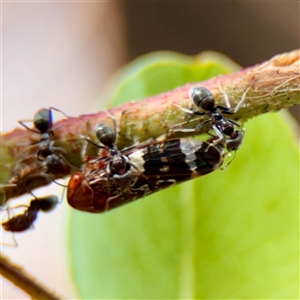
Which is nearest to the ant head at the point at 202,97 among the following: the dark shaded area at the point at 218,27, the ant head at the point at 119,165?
the ant head at the point at 119,165

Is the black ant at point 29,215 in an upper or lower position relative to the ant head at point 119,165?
lower

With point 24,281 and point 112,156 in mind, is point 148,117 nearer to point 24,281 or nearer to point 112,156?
point 112,156

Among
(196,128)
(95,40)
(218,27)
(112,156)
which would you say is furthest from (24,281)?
(95,40)

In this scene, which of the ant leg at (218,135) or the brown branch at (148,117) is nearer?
the brown branch at (148,117)

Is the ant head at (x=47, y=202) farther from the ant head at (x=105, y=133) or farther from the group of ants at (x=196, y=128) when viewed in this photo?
the ant head at (x=105, y=133)

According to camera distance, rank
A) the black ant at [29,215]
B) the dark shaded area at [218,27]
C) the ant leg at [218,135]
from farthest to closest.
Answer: the dark shaded area at [218,27] → the black ant at [29,215] → the ant leg at [218,135]

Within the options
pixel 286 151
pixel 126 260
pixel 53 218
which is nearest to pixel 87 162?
pixel 126 260
